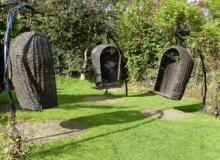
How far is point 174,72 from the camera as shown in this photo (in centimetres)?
1149

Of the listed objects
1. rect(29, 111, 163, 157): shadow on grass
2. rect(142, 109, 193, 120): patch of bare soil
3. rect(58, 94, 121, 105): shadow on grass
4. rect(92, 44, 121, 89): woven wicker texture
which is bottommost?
rect(142, 109, 193, 120): patch of bare soil

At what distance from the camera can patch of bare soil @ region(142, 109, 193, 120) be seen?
12.1 m

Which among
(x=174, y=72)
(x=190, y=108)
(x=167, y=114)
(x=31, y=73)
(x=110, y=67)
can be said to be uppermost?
(x=31, y=73)

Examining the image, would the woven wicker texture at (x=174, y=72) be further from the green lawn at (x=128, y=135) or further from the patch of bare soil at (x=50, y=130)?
the patch of bare soil at (x=50, y=130)

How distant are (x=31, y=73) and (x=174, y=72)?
506 centimetres

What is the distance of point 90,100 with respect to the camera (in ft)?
49.0

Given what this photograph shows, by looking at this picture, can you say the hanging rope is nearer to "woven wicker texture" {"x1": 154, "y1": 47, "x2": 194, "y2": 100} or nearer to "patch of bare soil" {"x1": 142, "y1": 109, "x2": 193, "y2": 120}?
"woven wicker texture" {"x1": 154, "y1": 47, "x2": 194, "y2": 100}

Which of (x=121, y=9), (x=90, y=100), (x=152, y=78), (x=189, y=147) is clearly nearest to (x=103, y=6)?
(x=121, y=9)

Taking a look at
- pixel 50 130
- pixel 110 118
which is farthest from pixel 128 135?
pixel 110 118

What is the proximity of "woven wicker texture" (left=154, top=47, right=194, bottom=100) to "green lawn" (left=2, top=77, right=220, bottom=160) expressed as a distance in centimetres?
86

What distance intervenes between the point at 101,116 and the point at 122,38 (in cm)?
942

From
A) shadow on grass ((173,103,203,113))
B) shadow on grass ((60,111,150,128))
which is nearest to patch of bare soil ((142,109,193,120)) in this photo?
shadow on grass ((60,111,150,128))

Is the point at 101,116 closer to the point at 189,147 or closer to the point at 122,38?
the point at 189,147

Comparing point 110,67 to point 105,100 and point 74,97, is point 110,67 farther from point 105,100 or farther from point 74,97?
point 74,97
